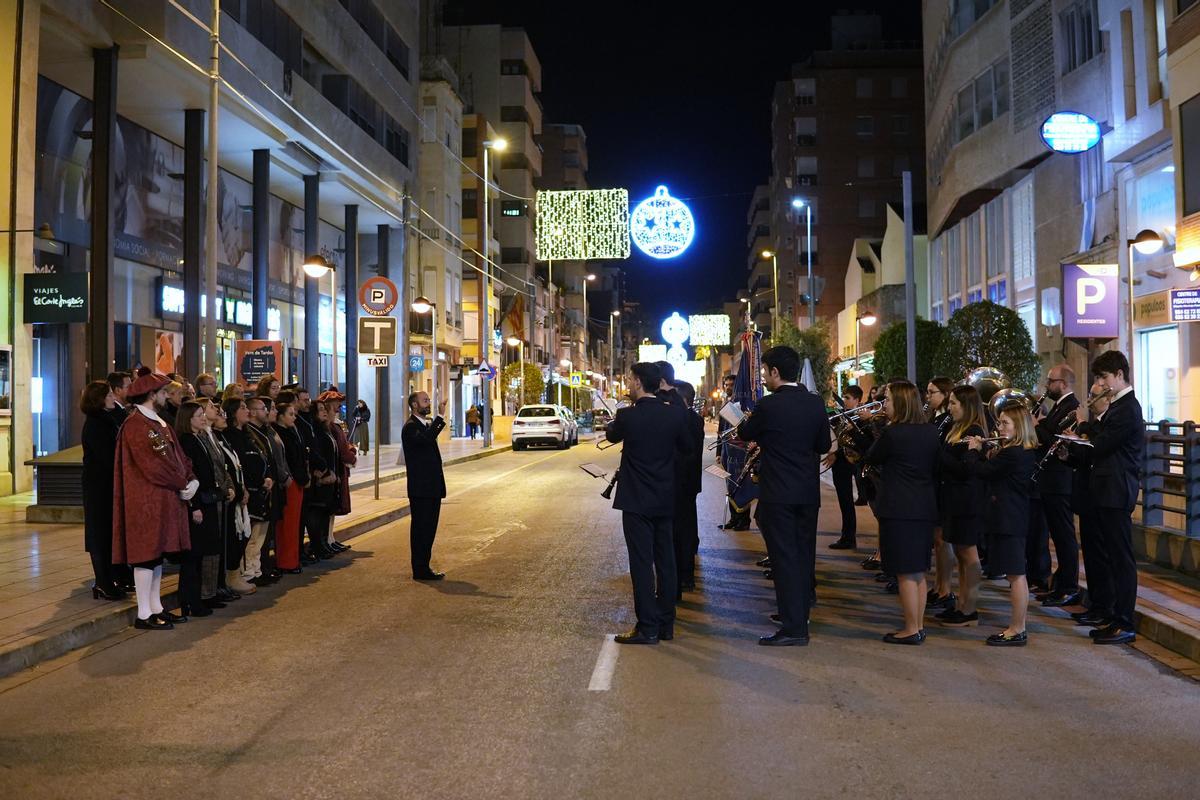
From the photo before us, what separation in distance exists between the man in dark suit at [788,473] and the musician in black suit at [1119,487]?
6.78ft

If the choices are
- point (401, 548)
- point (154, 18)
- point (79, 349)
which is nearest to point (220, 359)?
point (79, 349)

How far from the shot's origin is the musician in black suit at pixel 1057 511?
31.0ft

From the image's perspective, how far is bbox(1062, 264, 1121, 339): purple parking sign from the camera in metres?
23.4

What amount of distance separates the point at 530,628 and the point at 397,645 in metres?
1.08

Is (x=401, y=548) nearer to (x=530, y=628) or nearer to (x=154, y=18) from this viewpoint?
(x=530, y=628)

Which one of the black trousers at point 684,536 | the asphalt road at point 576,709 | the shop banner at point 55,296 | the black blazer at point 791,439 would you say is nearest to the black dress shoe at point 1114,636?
the asphalt road at point 576,709

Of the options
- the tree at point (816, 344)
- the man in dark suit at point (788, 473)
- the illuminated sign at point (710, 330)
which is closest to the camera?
the man in dark suit at point (788, 473)

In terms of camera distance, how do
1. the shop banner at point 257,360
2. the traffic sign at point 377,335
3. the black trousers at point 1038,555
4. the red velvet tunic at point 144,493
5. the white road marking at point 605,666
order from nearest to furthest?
the white road marking at point 605,666 < the red velvet tunic at point 144,493 < the black trousers at point 1038,555 < the traffic sign at point 377,335 < the shop banner at point 257,360

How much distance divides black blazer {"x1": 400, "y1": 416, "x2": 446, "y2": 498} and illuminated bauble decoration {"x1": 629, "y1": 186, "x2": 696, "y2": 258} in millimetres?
14445

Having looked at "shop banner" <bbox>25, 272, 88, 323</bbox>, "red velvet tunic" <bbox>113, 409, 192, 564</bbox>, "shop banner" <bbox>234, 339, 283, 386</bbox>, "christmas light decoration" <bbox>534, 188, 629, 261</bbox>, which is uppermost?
"christmas light decoration" <bbox>534, 188, 629, 261</bbox>

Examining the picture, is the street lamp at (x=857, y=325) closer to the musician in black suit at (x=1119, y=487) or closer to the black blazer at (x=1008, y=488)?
the musician in black suit at (x=1119, y=487)

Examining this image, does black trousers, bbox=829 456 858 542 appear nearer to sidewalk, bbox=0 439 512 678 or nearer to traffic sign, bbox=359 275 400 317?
sidewalk, bbox=0 439 512 678

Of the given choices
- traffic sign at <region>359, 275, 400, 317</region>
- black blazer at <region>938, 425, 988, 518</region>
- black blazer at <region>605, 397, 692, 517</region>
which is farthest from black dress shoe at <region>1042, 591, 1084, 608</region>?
traffic sign at <region>359, 275, 400, 317</region>

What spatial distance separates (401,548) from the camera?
564 inches
